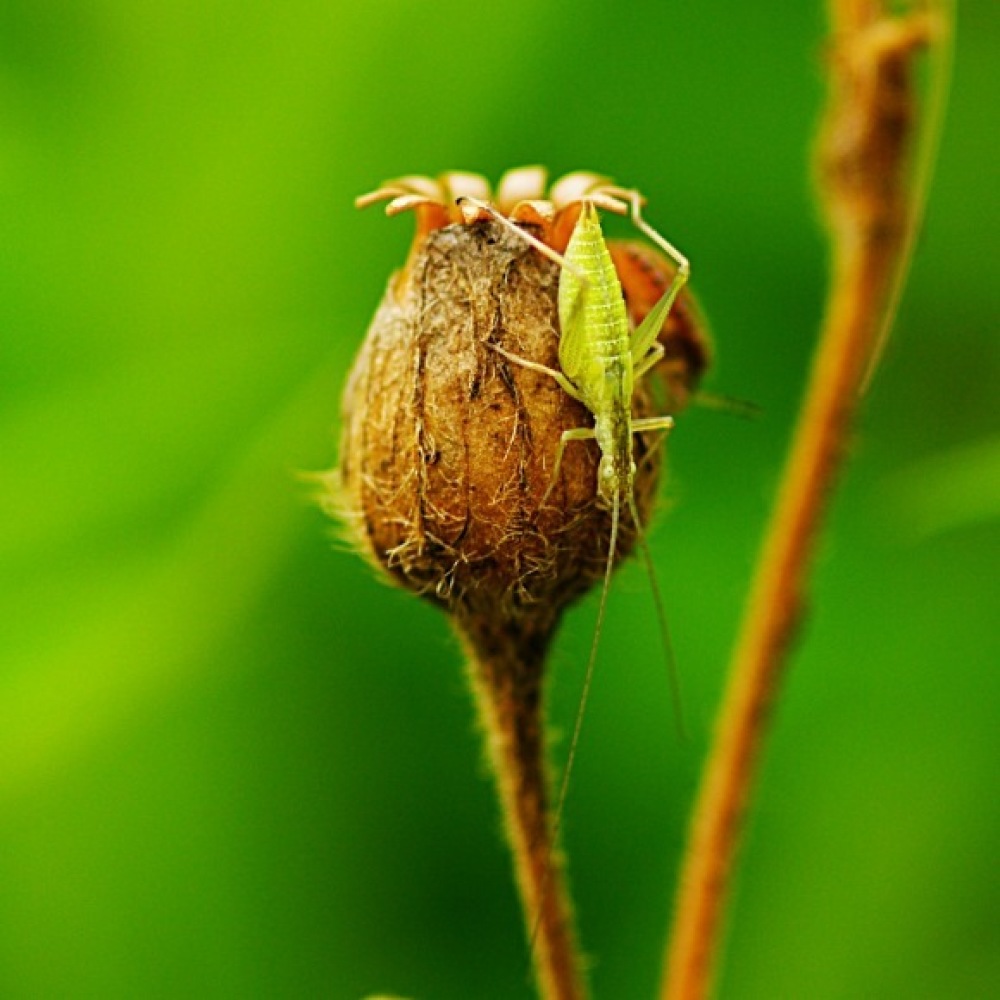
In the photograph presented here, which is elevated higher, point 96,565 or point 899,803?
point 96,565

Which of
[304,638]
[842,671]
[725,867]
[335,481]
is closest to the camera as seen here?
[335,481]

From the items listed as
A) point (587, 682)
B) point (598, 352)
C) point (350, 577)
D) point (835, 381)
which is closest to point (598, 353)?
point (598, 352)

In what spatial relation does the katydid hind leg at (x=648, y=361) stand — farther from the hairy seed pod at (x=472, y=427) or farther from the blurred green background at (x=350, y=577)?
the blurred green background at (x=350, y=577)

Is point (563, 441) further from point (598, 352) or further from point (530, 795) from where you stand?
point (530, 795)

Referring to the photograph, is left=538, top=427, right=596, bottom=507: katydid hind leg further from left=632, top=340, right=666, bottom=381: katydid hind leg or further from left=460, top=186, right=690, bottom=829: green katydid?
left=632, top=340, right=666, bottom=381: katydid hind leg

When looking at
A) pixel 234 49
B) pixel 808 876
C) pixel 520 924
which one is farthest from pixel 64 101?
pixel 808 876

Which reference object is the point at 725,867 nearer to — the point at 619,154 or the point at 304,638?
the point at 304,638

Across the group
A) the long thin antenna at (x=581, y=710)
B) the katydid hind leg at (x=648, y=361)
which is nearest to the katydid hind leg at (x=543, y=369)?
the long thin antenna at (x=581, y=710)
